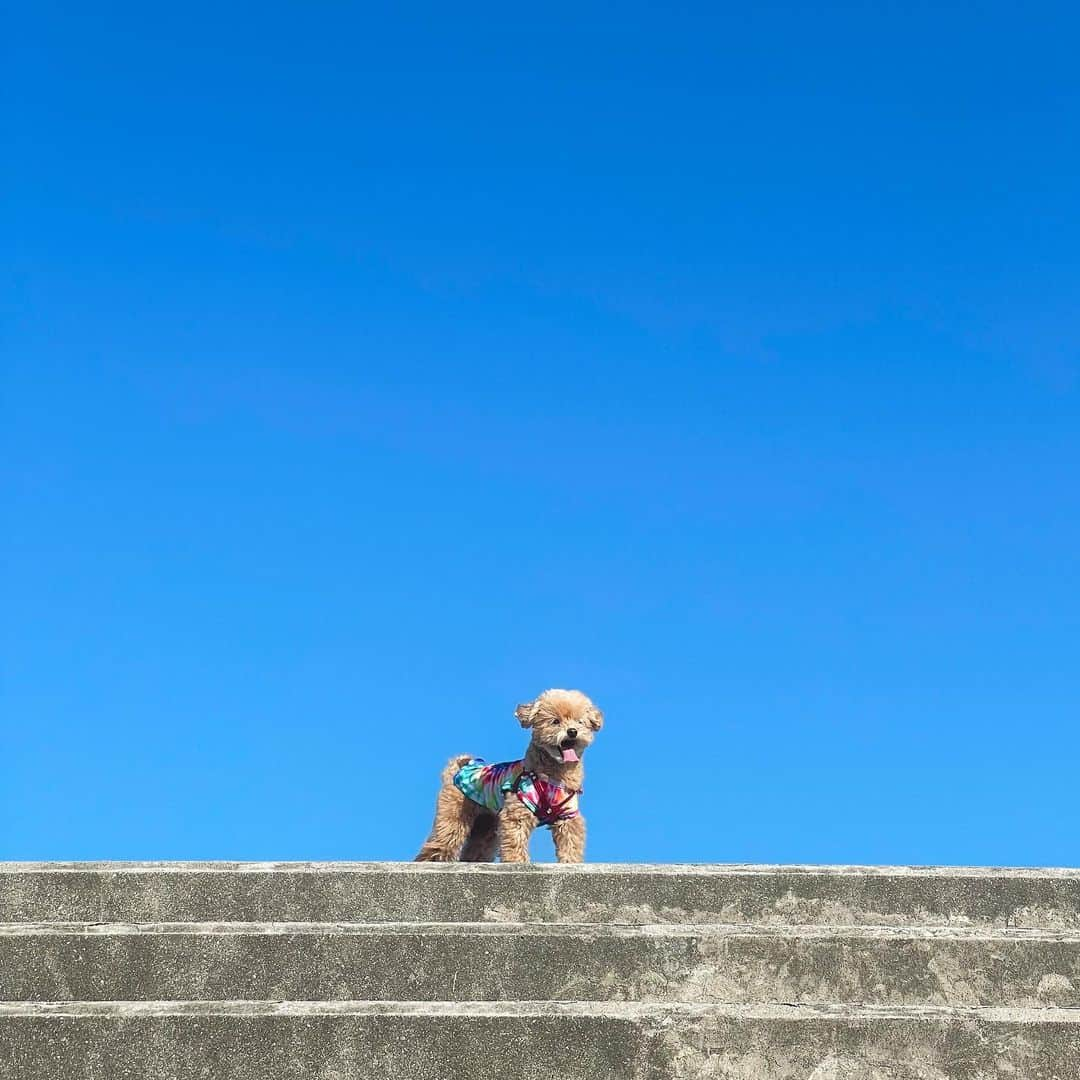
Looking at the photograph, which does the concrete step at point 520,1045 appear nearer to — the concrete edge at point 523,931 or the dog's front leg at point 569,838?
the concrete edge at point 523,931

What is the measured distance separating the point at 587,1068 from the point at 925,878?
8.73 feet

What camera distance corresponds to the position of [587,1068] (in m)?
5.76

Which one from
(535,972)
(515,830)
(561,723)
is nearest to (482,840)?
(515,830)

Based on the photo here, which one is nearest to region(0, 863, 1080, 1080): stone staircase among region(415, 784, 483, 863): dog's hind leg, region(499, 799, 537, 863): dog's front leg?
region(499, 799, 537, 863): dog's front leg

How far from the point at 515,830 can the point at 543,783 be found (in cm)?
39

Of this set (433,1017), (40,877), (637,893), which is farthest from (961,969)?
(40,877)

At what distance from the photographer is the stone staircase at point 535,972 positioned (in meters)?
5.79

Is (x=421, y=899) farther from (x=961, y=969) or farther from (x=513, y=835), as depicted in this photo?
(x=961, y=969)

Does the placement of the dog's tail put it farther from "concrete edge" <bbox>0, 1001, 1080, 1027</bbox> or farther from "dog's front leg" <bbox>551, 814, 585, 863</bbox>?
"concrete edge" <bbox>0, 1001, 1080, 1027</bbox>

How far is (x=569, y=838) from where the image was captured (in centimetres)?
962

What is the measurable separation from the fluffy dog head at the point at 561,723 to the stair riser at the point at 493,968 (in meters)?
3.07

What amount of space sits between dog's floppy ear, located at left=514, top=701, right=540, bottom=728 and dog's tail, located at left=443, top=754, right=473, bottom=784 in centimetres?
72

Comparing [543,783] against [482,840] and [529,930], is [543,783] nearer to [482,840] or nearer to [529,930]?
[482,840]

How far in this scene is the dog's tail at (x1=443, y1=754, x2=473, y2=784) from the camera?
1030cm
